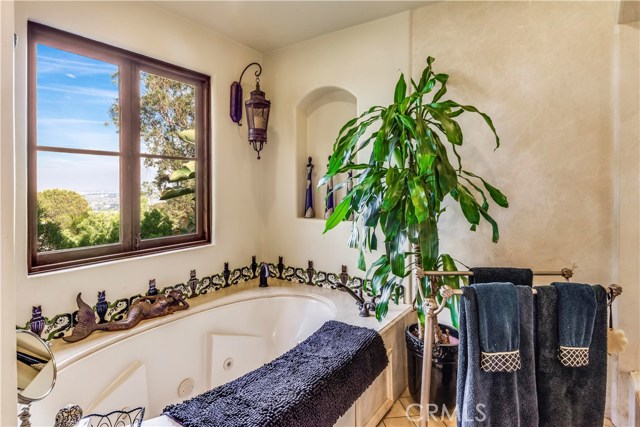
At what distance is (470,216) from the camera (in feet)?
5.00

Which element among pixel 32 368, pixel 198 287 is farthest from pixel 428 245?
pixel 198 287

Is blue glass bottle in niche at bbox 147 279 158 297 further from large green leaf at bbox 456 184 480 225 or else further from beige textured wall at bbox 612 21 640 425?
beige textured wall at bbox 612 21 640 425

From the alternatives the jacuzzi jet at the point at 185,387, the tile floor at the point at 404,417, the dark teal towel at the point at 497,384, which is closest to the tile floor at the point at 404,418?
the tile floor at the point at 404,417

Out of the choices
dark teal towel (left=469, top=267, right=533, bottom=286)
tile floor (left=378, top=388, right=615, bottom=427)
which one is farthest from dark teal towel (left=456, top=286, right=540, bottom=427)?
tile floor (left=378, top=388, right=615, bottom=427)

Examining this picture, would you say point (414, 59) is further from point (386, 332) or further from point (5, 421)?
point (5, 421)

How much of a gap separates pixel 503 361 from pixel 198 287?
1874mm

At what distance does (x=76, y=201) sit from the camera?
1687 mm

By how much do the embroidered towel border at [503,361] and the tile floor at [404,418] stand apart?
80cm

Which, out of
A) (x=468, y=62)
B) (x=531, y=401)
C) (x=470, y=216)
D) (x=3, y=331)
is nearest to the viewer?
(x=3, y=331)

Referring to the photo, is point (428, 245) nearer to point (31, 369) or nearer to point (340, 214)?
point (340, 214)

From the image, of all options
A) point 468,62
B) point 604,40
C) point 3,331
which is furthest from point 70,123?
point 604,40

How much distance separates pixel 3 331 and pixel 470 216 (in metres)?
1.60

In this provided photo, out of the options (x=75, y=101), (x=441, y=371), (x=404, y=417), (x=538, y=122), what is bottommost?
(x=404, y=417)

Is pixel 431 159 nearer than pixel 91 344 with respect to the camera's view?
Yes
